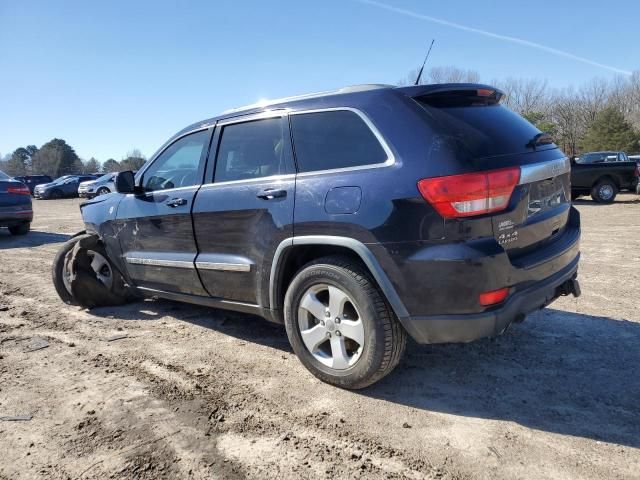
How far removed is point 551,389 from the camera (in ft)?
9.92

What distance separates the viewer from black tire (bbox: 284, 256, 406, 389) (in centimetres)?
285

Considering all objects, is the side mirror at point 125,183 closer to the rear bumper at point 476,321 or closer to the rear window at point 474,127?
A: the rear window at point 474,127

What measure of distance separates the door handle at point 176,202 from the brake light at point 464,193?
2.14m

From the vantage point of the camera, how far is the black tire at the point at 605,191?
Answer: 15.4 metres

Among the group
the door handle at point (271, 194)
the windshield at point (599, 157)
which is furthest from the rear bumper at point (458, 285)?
the windshield at point (599, 157)

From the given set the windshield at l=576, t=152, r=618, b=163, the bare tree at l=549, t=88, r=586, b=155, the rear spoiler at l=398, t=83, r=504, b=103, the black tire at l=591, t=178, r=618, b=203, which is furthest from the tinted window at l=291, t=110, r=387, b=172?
the bare tree at l=549, t=88, r=586, b=155

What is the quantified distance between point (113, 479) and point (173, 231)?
2.20 metres

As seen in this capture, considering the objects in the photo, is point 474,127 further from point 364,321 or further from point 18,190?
point 18,190

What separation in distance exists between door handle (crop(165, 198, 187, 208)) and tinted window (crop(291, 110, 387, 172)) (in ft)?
3.93

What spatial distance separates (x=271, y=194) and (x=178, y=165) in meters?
1.42

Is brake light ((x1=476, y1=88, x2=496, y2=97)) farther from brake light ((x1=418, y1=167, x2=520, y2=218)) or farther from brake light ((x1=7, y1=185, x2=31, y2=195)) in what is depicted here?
brake light ((x1=7, y1=185, x2=31, y2=195))

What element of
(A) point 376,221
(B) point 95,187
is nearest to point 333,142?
(A) point 376,221

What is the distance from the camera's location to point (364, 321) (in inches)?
114

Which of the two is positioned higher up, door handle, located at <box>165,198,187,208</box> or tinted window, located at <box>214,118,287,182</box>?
tinted window, located at <box>214,118,287,182</box>
